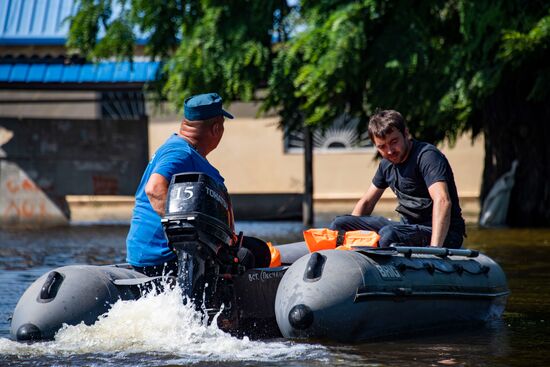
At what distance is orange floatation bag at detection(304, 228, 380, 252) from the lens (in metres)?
8.03

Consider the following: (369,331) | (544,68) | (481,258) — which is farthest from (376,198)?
(544,68)

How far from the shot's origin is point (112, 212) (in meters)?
25.3

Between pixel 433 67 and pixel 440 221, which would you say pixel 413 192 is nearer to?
pixel 440 221

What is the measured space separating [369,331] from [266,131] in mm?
20213

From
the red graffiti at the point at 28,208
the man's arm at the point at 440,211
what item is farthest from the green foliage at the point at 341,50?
the man's arm at the point at 440,211

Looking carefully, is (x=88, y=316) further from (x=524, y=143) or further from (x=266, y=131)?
(x=266, y=131)

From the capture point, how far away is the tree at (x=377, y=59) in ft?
53.6

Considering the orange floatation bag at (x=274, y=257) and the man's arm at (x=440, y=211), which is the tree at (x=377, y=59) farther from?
the orange floatation bag at (x=274, y=257)

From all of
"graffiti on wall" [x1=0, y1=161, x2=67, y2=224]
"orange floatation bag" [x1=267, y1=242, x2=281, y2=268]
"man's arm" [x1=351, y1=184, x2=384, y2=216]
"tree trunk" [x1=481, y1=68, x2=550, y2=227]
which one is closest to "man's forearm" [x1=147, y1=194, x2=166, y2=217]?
"orange floatation bag" [x1=267, y1=242, x2=281, y2=268]

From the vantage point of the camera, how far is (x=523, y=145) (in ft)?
62.0

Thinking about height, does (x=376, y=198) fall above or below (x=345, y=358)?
above

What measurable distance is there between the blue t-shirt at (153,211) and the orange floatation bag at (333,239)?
1.12 m

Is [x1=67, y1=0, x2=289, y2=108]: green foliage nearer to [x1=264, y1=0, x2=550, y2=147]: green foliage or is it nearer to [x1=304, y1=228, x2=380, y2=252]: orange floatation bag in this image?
[x1=264, y1=0, x2=550, y2=147]: green foliage

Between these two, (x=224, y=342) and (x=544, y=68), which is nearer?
(x=224, y=342)
